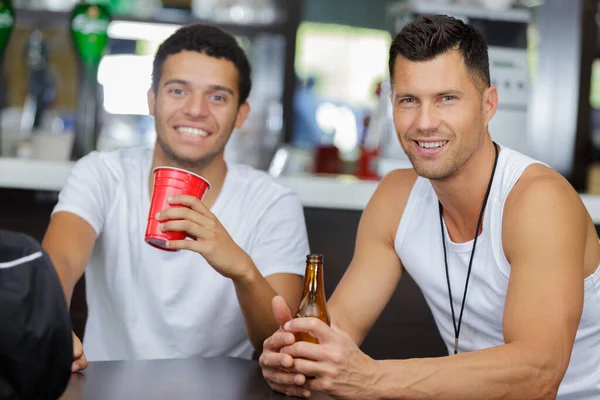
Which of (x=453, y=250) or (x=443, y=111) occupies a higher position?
(x=443, y=111)

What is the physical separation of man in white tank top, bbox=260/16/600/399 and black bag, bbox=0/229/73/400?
0.48 m

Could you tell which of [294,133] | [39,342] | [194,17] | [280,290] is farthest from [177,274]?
[294,133]

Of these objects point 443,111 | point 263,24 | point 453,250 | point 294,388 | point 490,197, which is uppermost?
point 263,24

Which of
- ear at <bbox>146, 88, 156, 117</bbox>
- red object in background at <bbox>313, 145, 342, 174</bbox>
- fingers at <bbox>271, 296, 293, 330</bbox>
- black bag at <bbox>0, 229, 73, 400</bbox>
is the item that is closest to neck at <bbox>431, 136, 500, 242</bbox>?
fingers at <bbox>271, 296, 293, 330</bbox>

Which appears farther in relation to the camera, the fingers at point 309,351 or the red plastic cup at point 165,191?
the red plastic cup at point 165,191

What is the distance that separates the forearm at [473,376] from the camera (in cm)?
133

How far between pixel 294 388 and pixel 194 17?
139 inches

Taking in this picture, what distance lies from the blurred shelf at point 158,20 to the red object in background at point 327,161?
1303mm

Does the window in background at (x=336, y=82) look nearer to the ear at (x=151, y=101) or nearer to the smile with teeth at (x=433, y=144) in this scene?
the ear at (x=151, y=101)

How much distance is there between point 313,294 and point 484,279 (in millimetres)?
386

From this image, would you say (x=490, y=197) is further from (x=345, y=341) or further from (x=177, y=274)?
(x=177, y=274)

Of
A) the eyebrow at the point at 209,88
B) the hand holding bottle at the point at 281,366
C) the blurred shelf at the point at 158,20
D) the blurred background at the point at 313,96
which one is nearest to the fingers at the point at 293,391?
the hand holding bottle at the point at 281,366

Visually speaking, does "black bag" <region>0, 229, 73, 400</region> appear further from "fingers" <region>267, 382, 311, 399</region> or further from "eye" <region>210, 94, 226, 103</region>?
"eye" <region>210, 94, 226, 103</region>

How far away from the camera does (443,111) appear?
164 cm
